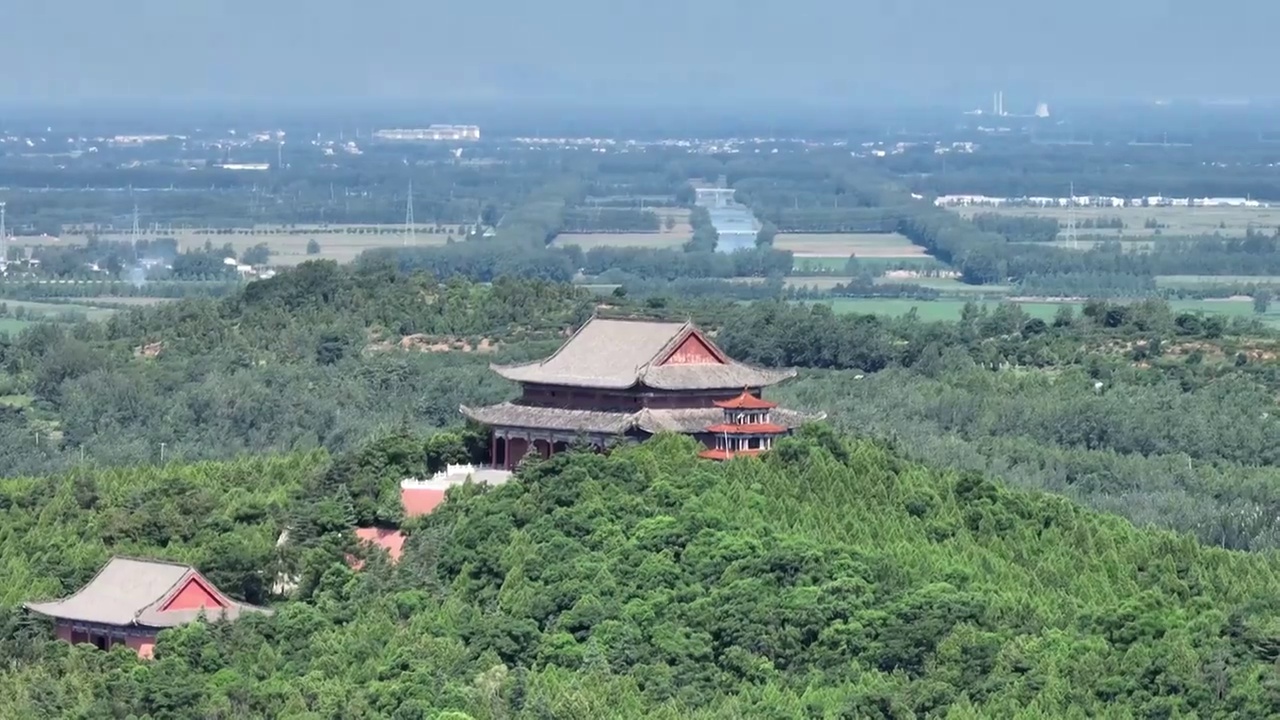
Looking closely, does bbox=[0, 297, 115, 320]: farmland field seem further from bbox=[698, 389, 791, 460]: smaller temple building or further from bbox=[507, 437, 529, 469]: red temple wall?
bbox=[698, 389, 791, 460]: smaller temple building

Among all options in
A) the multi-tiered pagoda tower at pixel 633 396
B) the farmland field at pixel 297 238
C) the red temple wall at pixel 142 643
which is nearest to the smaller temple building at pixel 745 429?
the multi-tiered pagoda tower at pixel 633 396

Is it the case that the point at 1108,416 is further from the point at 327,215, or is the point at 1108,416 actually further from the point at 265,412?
the point at 327,215

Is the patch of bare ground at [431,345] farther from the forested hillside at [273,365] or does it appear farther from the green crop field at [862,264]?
the green crop field at [862,264]

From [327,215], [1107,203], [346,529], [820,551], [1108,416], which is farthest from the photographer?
[1107,203]

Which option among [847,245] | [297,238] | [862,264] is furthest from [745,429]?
[297,238]

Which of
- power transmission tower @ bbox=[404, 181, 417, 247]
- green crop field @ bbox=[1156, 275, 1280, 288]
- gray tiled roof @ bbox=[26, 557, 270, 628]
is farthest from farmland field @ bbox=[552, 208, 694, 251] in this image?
gray tiled roof @ bbox=[26, 557, 270, 628]

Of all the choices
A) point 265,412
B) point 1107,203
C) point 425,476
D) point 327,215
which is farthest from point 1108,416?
point 1107,203

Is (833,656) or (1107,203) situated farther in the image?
(1107,203)
